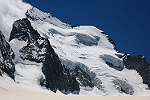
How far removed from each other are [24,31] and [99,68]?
47433 millimetres

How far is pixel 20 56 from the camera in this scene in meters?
154

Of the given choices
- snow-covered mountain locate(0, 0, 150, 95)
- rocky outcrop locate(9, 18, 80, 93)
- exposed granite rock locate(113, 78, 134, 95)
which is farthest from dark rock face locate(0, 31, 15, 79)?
exposed granite rock locate(113, 78, 134, 95)

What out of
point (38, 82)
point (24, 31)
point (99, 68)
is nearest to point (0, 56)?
point (38, 82)

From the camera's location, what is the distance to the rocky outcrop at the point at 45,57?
487 ft

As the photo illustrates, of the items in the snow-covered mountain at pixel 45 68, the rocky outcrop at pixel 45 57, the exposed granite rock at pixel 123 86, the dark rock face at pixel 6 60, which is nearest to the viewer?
the dark rock face at pixel 6 60

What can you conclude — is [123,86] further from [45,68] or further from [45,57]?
[45,68]

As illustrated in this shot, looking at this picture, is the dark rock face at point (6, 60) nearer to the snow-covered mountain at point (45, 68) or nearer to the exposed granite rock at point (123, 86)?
the snow-covered mountain at point (45, 68)

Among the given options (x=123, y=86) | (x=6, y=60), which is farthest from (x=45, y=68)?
(x=123, y=86)

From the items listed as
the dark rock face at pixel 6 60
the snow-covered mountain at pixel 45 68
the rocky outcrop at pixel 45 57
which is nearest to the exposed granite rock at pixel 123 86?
the snow-covered mountain at pixel 45 68

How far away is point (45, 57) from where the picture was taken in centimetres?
15275

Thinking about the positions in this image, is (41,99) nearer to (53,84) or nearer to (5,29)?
(53,84)

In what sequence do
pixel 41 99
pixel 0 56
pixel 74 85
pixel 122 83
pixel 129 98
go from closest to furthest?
A: pixel 41 99, pixel 129 98, pixel 0 56, pixel 74 85, pixel 122 83

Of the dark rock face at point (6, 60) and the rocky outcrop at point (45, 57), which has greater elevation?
the rocky outcrop at point (45, 57)

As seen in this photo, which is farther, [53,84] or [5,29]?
[5,29]
